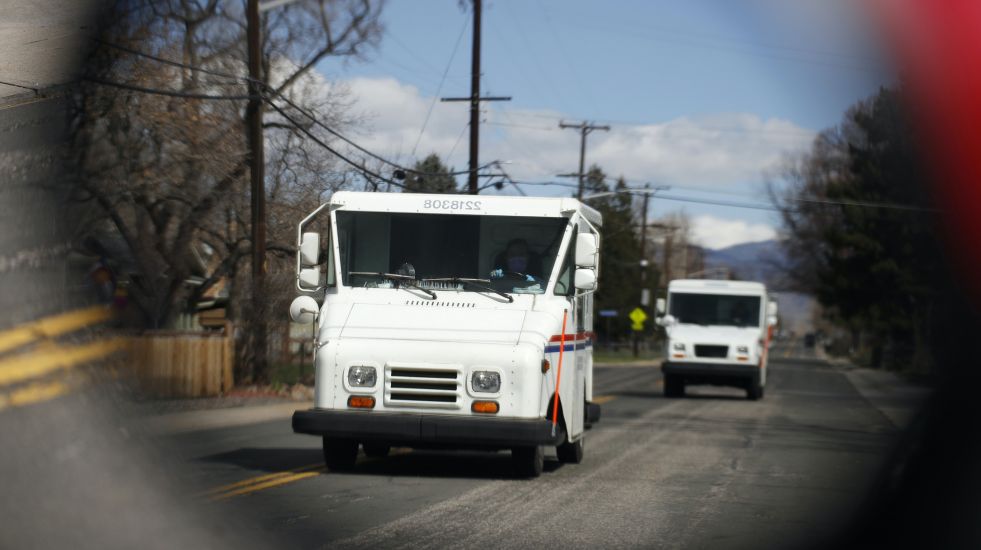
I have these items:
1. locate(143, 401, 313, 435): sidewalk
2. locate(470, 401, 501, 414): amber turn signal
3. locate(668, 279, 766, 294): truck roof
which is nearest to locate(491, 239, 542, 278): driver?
locate(470, 401, 501, 414): amber turn signal

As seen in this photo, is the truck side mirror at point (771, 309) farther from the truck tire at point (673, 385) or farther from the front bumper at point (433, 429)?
the front bumper at point (433, 429)

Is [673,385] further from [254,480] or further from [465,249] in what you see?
[254,480]

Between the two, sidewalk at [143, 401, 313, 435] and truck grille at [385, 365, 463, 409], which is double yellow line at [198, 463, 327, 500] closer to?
truck grille at [385, 365, 463, 409]

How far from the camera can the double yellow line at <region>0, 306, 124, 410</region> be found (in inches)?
208

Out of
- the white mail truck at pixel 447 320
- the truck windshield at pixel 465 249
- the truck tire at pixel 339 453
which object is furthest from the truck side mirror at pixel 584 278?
the truck tire at pixel 339 453

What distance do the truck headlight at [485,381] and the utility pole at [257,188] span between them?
10381mm

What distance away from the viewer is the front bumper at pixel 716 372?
25000mm

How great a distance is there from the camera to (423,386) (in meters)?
9.42

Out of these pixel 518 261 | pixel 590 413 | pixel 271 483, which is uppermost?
pixel 518 261

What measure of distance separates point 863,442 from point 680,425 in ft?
11.2

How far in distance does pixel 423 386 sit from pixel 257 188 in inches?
418

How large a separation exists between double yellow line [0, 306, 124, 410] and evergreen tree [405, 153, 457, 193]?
18.1m

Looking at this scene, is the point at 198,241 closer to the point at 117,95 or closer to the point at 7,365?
the point at 117,95

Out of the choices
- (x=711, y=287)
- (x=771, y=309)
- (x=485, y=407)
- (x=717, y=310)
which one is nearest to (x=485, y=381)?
(x=485, y=407)
